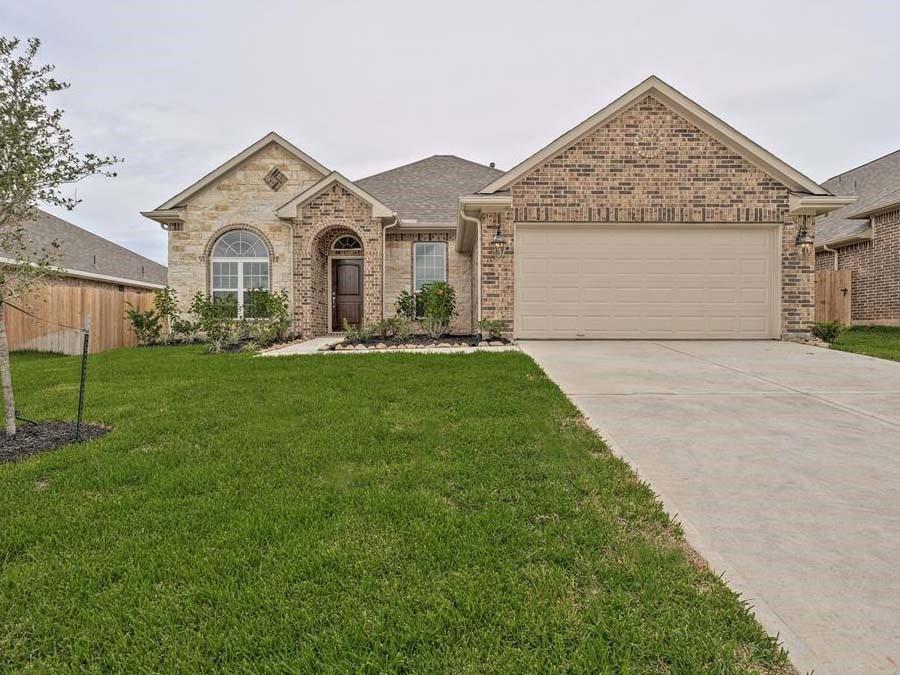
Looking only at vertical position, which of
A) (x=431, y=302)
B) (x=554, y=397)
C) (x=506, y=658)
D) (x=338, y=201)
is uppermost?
(x=338, y=201)

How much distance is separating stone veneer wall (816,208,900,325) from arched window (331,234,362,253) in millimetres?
15968

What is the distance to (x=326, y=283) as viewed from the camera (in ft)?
46.6

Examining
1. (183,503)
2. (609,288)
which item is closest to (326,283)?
(609,288)

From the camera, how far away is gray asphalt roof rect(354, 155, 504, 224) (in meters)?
14.7

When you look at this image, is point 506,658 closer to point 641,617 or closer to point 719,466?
point 641,617

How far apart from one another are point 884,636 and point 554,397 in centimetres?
327

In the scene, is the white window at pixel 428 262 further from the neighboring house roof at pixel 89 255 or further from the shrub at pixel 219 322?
the neighboring house roof at pixel 89 255

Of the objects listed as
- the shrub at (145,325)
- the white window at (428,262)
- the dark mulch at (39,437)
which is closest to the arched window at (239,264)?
the shrub at (145,325)

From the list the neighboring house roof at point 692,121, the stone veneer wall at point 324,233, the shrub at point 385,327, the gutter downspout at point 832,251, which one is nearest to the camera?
the neighboring house roof at point 692,121

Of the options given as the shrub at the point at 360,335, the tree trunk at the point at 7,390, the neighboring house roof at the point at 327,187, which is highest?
the neighboring house roof at the point at 327,187

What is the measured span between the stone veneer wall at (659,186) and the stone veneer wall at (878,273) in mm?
7107

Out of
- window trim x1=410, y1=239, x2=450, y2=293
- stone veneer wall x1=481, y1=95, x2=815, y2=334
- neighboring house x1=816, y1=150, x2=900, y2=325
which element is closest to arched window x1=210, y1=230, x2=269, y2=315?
window trim x1=410, y1=239, x2=450, y2=293

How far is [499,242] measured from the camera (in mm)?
9609

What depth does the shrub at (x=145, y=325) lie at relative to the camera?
1267cm
